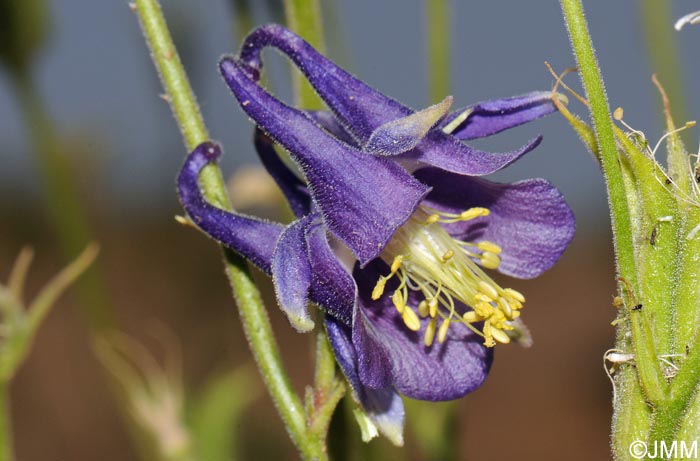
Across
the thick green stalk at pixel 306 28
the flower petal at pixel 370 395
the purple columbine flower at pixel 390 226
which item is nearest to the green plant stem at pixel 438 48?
the thick green stalk at pixel 306 28

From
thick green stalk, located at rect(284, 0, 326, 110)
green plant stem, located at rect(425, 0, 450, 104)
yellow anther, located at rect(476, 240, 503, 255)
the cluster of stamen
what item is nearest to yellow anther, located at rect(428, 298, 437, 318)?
the cluster of stamen

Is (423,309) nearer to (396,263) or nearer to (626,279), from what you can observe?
(396,263)

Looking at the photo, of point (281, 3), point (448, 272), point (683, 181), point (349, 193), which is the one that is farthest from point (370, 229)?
point (281, 3)

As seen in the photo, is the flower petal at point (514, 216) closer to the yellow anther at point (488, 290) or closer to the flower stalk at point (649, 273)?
the yellow anther at point (488, 290)

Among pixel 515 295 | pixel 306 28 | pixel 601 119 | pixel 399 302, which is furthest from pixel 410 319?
pixel 306 28

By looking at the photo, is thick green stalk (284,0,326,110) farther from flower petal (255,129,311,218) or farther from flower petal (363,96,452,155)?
flower petal (363,96,452,155)

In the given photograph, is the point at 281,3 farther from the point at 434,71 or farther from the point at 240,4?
the point at 434,71

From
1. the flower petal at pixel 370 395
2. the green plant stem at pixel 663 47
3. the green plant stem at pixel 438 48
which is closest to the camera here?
the flower petal at pixel 370 395
